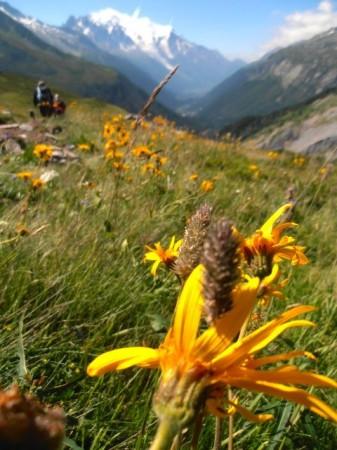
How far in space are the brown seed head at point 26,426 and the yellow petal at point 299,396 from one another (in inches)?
10.9

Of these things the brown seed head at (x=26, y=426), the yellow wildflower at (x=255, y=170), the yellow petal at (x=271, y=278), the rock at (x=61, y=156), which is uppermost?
the brown seed head at (x=26, y=426)

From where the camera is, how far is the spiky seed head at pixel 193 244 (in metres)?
1.09

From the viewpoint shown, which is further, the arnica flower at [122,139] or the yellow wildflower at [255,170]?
the yellow wildflower at [255,170]

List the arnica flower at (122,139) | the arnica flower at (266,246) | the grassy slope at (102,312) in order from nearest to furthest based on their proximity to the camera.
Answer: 1. the arnica flower at (266,246)
2. the grassy slope at (102,312)
3. the arnica flower at (122,139)

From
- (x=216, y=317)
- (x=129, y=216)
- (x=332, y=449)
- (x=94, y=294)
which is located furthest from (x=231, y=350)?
(x=129, y=216)

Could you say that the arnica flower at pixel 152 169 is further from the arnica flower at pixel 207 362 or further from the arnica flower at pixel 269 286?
the arnica flower at pixel 207 362

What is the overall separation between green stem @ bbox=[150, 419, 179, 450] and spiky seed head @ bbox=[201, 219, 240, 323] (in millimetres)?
150

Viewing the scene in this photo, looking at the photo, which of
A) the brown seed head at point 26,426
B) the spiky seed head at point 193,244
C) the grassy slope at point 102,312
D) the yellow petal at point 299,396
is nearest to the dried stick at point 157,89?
the grassy slope at point 102,312

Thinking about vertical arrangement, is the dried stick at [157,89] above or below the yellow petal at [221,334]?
above

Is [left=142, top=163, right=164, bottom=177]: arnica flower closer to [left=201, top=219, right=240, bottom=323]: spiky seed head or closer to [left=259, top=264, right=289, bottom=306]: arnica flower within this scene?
[left=259, top=264, right=289, bottom=306]: arnica flower

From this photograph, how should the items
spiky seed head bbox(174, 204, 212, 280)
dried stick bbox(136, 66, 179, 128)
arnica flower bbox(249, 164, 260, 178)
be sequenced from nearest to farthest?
spiky seed head bbox(174, 204, 212, 280) < dried stick bbox(136, 66, 179, 128) < arnica flower bbox(249, 164, 260, 178)

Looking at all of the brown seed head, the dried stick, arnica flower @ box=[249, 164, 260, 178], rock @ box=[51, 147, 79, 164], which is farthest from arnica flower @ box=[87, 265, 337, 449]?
arnica flower @ box=[249, 164, 260, 178]

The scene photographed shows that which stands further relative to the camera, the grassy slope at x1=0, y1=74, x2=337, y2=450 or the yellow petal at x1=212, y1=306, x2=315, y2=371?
the grassy slope at x1=0, y1=74, x2=337, y2=450

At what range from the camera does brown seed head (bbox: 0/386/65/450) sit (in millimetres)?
493
